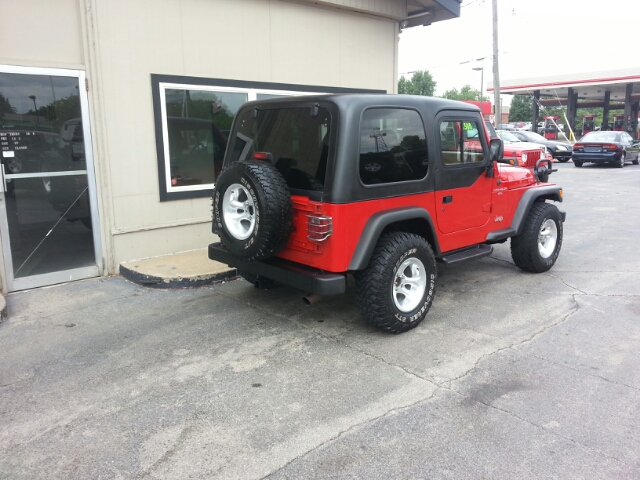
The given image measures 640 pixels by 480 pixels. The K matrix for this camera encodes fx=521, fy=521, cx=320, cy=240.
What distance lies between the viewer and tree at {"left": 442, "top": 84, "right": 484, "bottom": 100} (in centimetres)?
9494

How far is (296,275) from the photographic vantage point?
14.5ft

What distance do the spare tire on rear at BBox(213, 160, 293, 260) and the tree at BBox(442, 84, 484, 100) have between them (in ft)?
310

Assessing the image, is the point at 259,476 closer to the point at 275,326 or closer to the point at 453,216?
the point at 275,326

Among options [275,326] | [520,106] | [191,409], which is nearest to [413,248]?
[275,326]

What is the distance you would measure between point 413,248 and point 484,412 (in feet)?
5.32

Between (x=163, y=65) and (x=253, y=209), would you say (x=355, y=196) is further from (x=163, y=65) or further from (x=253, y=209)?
(x=163, y=65)

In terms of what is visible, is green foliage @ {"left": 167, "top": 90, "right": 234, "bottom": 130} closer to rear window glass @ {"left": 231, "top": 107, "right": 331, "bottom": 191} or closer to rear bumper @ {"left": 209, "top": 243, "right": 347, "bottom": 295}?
rear window glass @ {"left": 231, "top": 107, "right": 331, "bottom": 191}

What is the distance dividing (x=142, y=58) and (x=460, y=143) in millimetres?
3998

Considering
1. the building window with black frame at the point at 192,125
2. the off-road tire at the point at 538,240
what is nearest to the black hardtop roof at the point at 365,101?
the off-road tire at the point at 538,240

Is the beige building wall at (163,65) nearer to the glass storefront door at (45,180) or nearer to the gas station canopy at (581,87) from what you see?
the glass storefront door at (45,180)

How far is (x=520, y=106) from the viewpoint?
79.1m

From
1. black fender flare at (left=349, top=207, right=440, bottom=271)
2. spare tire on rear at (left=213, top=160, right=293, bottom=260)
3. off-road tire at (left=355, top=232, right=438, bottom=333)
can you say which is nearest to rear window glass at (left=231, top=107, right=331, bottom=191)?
spare tire on rear at (left=213, top=160, right=293, bottom=260)

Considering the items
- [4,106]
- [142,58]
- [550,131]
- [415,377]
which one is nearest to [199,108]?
[142,58]

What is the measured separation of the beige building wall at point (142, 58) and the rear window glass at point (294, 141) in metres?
2.10
